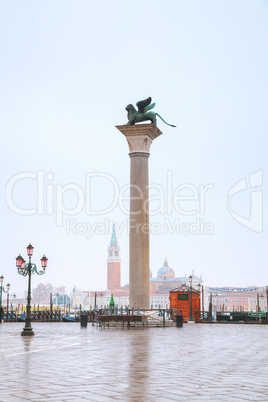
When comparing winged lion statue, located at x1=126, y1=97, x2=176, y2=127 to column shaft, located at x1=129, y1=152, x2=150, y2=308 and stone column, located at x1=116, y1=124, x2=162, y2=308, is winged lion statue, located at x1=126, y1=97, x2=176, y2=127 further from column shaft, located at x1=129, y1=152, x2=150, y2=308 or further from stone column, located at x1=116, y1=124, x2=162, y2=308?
column shaft, located at x1=129, y1=152, x2=150, y2=308

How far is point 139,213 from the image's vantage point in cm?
2605

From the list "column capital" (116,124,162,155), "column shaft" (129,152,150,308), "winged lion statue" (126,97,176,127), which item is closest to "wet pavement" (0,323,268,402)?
"column shaft" (129,152,150,308)

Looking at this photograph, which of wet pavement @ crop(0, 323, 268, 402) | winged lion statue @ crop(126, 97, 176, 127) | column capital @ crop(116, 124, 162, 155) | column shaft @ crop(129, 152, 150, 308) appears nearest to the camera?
Answer: wet pavement @ crop(0, 323, 268, 402)

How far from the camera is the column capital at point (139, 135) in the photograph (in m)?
26.3

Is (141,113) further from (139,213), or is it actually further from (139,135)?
(139,213)

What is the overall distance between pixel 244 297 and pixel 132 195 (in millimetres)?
146686

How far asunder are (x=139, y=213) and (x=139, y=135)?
3.63 m

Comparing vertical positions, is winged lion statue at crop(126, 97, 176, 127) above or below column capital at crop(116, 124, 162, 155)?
above

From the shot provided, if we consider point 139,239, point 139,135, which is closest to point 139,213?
point 139,239

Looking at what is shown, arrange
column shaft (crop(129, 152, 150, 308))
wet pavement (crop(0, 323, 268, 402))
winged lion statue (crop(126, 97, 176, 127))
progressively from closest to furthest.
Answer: wet pavement (crop(0, 323, 268, 402)) → column shaft (crop(129, 152, 150, 308)) → winged lion statue (crop(126, 97, 176, 127))

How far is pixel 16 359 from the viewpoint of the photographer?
10.6m

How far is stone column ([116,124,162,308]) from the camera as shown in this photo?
2583cm

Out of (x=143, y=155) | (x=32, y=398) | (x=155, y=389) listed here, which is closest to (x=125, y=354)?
(x=155, y=389)

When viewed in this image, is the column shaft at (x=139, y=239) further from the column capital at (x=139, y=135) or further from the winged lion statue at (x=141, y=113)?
the winged lion statue at (x=141, y=113)
